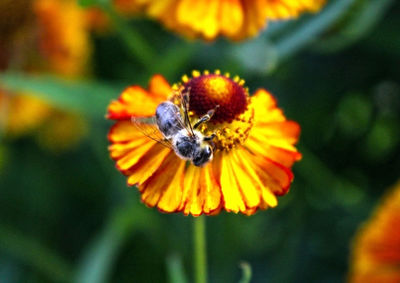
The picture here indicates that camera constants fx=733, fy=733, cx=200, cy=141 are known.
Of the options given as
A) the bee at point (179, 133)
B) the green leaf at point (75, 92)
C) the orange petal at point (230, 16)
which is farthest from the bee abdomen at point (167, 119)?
the green leaf at point (75, 92)

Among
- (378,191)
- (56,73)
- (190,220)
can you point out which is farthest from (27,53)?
(378,191)

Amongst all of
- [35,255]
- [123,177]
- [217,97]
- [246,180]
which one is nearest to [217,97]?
[217,97]

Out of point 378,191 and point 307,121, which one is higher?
point 307,121

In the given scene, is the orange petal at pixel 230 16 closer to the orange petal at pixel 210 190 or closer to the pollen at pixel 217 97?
the pollen at pixel 217 97

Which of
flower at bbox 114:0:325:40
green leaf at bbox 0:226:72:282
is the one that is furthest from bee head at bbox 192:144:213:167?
green leaf at bbox 0:226:72:282

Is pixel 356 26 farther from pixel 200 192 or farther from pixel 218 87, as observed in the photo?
pixel 200 192

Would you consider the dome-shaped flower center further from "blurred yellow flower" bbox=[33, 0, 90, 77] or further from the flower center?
"blurred yellow flower" bbox=[33, 0, 90, 77]

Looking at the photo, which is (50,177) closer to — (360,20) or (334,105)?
(334,105)
